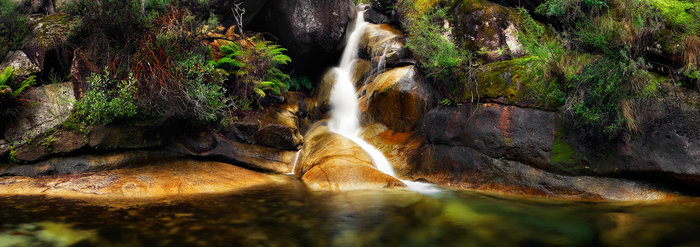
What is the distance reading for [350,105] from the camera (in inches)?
413

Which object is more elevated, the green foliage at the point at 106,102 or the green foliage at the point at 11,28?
the green foliage at the point at 11,28

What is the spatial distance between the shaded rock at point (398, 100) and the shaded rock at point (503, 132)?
44.8 inches

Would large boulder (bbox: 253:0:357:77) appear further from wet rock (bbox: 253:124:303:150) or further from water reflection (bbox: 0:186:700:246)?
water reflection (bbox: 0:186:700:246)

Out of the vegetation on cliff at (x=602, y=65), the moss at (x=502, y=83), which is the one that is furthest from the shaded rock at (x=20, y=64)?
the moss at (x=502, y=83)

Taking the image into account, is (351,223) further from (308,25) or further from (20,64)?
(308,25)

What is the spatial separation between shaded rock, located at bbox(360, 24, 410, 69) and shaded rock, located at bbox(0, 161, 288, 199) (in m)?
5.30

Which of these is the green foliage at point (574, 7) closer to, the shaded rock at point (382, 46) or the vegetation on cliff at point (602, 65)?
the vegetation on cliff at point (602, 65)

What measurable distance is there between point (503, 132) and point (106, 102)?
7618mm

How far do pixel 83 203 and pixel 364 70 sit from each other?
825 cm

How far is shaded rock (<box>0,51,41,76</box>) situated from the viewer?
21.6 feet

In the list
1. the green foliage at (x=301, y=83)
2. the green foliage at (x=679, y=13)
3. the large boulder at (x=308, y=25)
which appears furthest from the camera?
the green foliage at (x=301, y=83)

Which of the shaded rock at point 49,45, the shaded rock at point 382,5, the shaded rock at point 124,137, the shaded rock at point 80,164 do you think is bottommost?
the shaded rock at point 80,164

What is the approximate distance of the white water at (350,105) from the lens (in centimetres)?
762

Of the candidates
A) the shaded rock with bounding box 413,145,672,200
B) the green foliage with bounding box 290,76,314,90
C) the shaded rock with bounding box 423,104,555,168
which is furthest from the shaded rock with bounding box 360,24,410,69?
the shaded rock with bounding box 413,145,672,200
